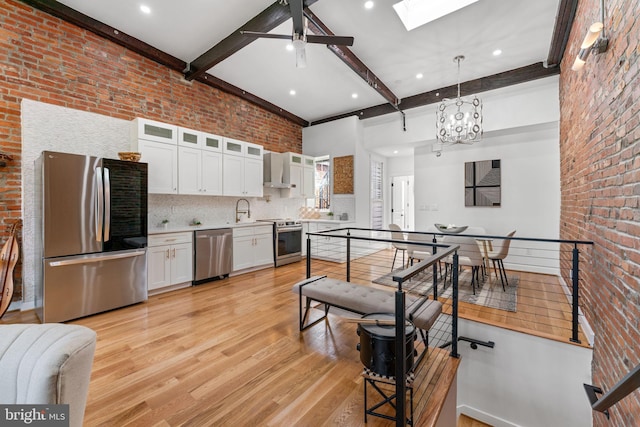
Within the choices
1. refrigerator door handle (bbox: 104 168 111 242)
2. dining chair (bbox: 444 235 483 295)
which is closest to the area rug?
dining chair (bbox: 444 235 483 295)

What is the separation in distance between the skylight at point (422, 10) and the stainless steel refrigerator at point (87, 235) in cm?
388

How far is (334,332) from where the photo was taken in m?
2.72

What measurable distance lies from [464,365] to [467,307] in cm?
66

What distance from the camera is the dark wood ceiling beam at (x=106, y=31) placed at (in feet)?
10.3

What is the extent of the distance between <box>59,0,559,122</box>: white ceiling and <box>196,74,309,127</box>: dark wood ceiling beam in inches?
4.6

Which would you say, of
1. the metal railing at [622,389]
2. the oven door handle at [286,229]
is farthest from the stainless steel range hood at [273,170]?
the metal railing at [622,389]

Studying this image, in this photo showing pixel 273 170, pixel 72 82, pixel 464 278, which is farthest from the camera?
pixel 273 170

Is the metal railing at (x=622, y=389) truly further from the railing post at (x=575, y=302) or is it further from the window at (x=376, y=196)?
the window at (x=376, y=196)

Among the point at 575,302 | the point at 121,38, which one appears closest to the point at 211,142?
the point at 121,38

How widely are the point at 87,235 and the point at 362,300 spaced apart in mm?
3161

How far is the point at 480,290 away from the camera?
3.92 meters

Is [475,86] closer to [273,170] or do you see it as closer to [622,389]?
[273,170]

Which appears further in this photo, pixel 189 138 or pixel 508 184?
pixel 508 184

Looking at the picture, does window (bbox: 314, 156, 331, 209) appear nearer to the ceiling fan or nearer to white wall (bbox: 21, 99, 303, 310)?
white wall (bbox: 21, 99, 303, 310)
